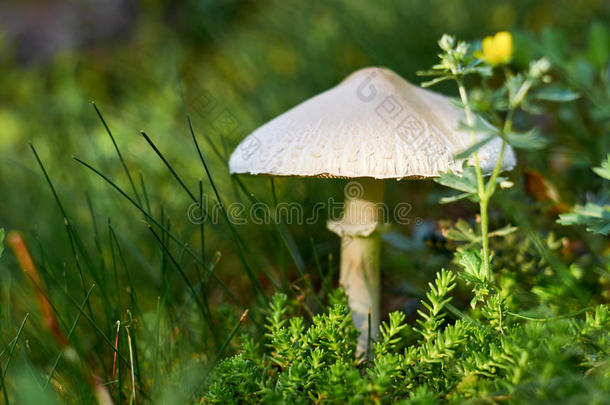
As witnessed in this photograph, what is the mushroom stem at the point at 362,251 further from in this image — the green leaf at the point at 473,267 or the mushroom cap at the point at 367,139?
the green leaf at the point at 473,267

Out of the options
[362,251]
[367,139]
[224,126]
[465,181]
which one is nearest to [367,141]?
[367,139]

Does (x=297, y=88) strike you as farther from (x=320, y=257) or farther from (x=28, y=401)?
(x=28, y=401)

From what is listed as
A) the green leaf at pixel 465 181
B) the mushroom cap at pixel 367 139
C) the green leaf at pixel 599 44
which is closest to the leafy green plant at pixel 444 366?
the green leaf at pixel 465 181

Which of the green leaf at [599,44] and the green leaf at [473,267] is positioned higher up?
the green leaf at [599,44]

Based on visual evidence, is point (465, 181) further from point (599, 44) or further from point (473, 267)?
point (599, 44)

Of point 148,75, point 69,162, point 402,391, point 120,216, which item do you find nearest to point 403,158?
point 402,391

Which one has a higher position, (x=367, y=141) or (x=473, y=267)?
(x=367, y=141)
